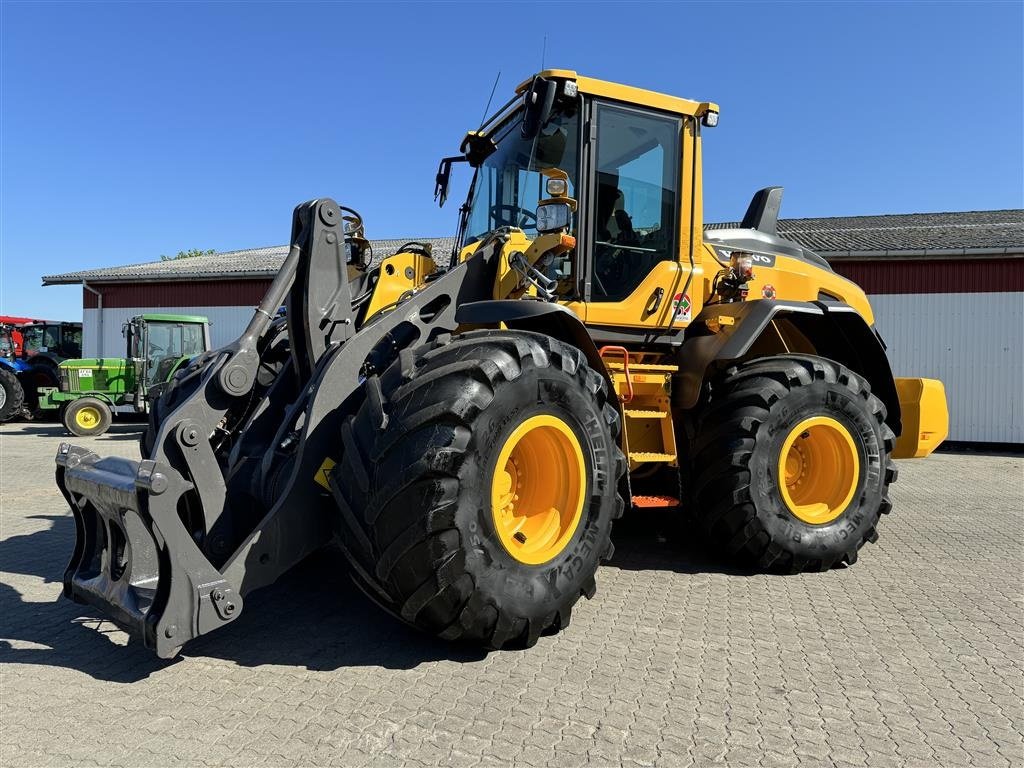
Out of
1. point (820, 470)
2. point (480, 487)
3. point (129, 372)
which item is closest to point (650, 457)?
point (820, 470)

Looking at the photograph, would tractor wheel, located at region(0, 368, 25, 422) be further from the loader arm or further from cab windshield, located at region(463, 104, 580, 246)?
the loader arm

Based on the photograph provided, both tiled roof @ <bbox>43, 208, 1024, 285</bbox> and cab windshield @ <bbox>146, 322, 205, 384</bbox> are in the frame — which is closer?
tiled roof @ <bbox>43, 208, 1024, 285</bbox>

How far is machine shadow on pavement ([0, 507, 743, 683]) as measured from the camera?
131 inches

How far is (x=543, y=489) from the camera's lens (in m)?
3.80

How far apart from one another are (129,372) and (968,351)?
56.9 ft

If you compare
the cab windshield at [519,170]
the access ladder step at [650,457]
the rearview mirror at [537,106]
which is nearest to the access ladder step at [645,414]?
the access ladder step at [650,457]

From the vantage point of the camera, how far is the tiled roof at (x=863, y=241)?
1483 centimetres

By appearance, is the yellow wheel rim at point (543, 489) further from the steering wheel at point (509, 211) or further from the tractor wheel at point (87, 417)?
the tractor wheel at point (87, 417)

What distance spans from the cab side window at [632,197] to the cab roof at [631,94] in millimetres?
74

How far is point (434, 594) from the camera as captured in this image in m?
3.09

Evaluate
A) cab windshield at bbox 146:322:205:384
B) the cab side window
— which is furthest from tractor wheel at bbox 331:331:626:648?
cab windshield at bbox 146:322:205:384

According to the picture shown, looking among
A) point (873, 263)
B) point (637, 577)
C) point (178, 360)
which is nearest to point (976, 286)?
point (873, 263)

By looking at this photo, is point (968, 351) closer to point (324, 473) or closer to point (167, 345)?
point (324, 473)

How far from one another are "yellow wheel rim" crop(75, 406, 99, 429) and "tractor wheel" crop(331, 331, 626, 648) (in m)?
15.0
